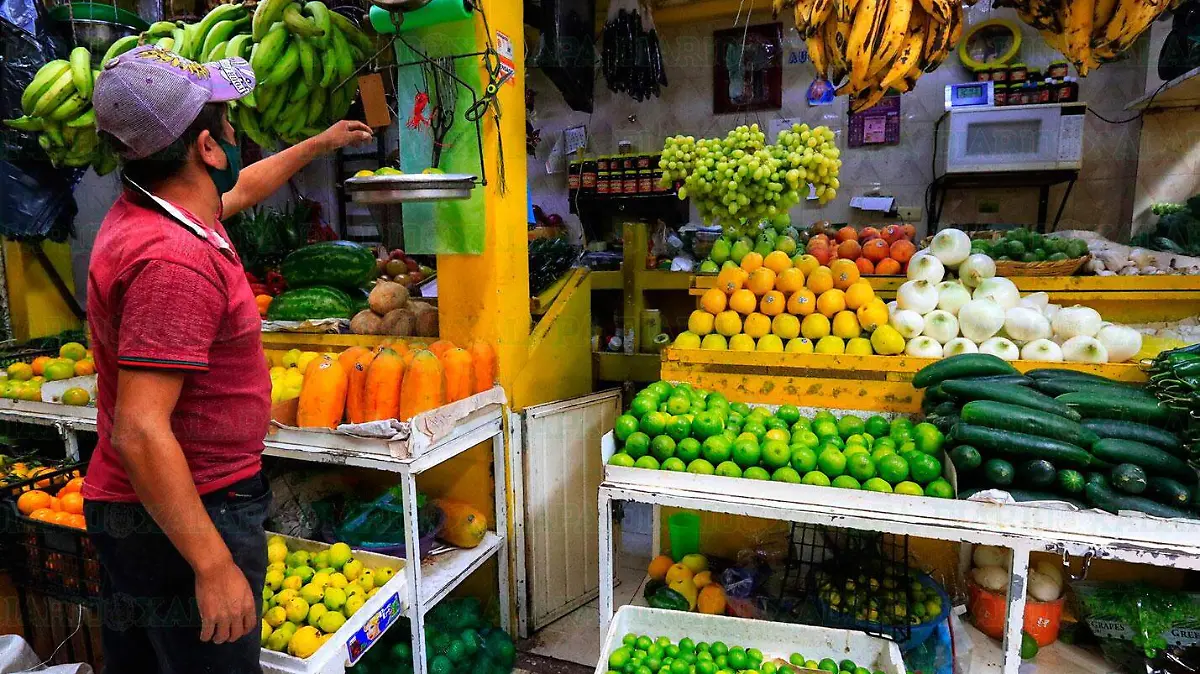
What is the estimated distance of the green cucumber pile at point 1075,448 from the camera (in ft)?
5.27

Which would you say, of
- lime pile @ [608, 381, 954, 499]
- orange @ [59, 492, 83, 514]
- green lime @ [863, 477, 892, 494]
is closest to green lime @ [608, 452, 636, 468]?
lime pile @ [608, 381, 954, 499]

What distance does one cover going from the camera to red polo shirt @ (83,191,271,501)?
1153 mm

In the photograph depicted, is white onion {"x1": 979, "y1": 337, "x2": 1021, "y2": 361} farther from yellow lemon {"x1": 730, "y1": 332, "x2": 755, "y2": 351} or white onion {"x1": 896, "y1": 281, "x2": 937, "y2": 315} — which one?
yellow lemon {"x1": 730, "y1": 332, "x2": 755, "y2": 351}

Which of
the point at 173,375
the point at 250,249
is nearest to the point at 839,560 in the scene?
the point at 173,375

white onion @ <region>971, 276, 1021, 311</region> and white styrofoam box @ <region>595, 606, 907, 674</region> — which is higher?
white onion @ <region>971, 276, 1021, 311</region>

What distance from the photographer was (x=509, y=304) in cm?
262

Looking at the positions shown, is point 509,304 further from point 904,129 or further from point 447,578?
point 904,129

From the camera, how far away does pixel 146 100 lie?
1203 mm

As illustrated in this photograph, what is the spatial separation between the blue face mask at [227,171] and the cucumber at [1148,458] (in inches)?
92.1

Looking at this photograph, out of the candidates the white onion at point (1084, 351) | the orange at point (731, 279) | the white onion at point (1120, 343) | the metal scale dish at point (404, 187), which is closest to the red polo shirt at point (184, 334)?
the metal scale dish at point (404, 187)

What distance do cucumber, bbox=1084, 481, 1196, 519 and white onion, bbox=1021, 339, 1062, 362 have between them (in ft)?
2.17

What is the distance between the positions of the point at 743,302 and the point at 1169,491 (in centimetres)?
135

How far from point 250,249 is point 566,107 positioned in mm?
3544

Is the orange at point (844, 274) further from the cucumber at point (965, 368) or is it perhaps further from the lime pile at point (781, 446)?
the lime pile at point (781, 446)
